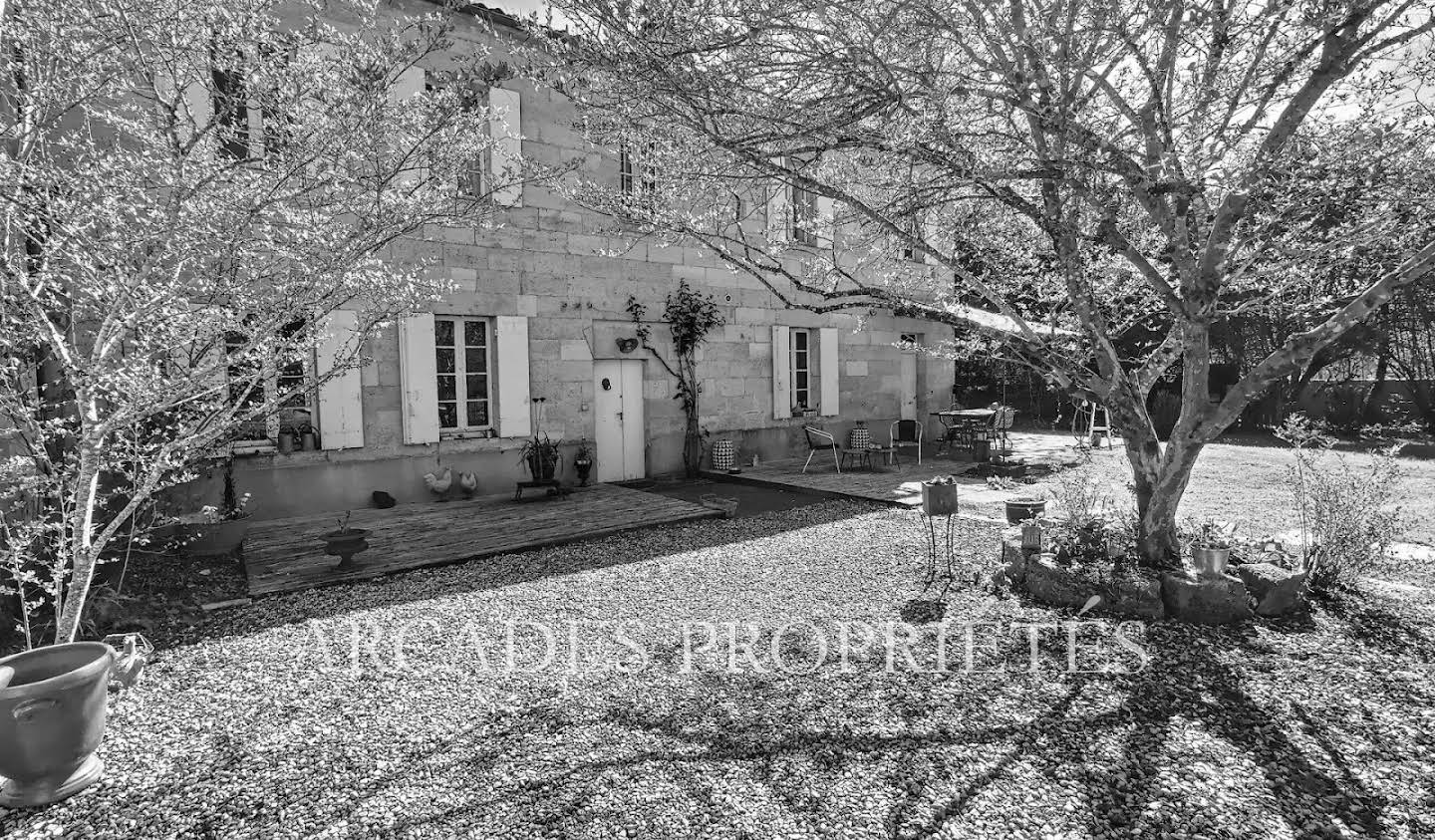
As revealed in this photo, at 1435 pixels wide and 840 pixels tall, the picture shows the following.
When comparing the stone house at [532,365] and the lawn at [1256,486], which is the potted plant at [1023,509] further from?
the stone house at [532,365]

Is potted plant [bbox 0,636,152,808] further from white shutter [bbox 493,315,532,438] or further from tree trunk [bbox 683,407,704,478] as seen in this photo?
tree trunk [bbox 683,407,704,478]

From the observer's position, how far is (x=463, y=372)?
8.02 metres

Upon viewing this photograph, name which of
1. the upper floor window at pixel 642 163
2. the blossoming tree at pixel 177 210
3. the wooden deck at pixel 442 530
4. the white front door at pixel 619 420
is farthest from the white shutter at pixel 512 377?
the blossoming tree at pixel 177 210

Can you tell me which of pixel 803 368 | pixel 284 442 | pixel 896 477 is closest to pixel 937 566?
pixel 896 477

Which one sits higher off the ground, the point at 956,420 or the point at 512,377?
the point at 512,377

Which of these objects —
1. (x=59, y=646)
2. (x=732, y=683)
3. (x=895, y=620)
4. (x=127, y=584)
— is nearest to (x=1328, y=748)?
(x=895, y=620)

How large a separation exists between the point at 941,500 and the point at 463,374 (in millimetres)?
5611

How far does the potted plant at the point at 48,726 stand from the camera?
232 cm

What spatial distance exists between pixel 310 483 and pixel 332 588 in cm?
270

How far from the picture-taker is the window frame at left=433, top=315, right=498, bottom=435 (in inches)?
312

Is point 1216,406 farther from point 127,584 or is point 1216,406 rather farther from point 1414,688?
point 127,584

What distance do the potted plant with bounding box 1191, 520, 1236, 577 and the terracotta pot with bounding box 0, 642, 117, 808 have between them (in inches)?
205

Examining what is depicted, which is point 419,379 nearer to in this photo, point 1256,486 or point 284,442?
point 284,442

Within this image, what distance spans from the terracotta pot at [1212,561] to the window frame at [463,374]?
267 inches
